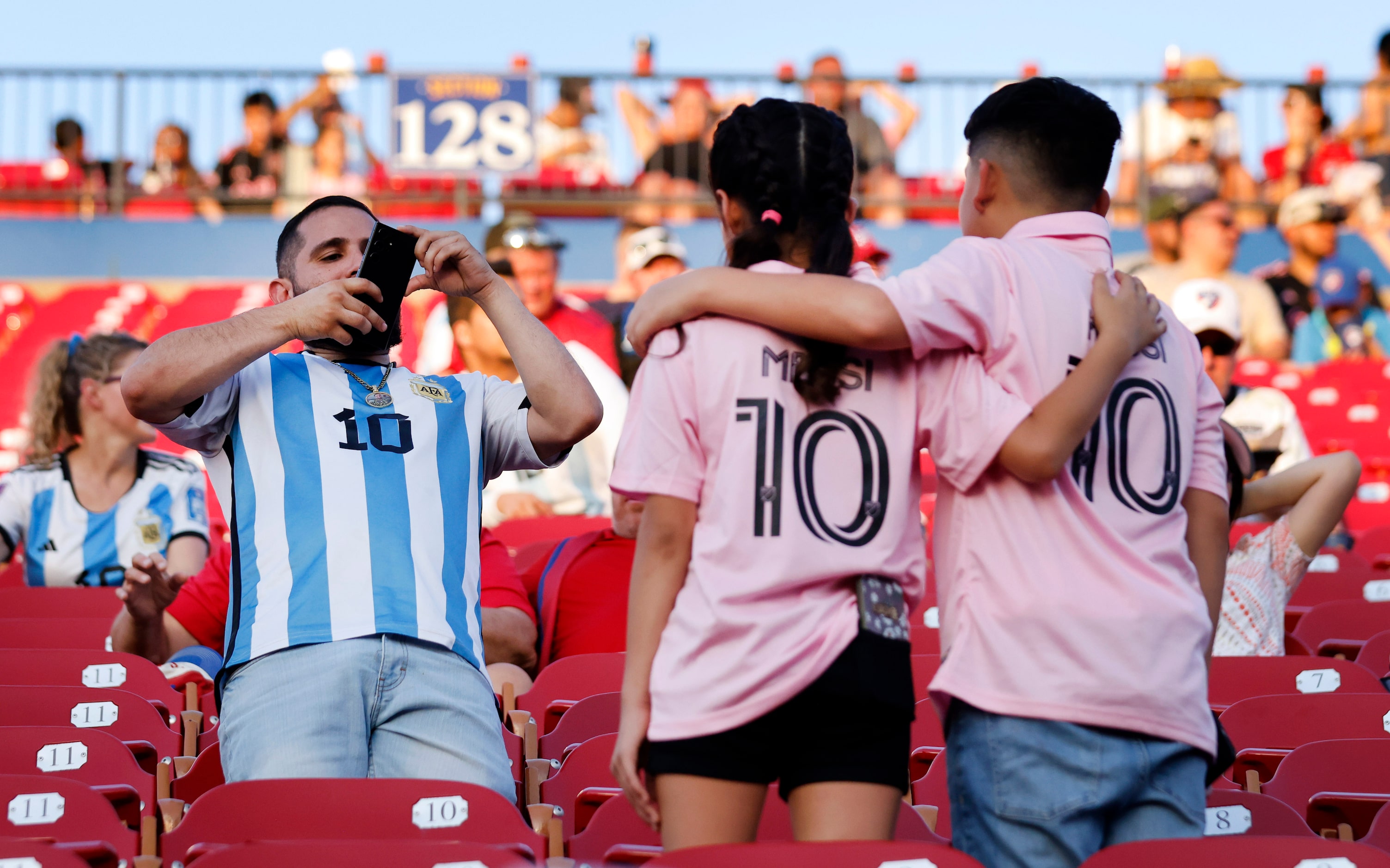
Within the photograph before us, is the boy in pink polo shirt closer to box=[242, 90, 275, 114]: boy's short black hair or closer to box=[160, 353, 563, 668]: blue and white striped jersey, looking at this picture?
box=[160, 353, 563, 668]: blue and white striped jersey

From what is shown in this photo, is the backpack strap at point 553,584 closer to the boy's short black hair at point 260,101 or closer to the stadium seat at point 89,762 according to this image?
the stadium seat at point 89,762

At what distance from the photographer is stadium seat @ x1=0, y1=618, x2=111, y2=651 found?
3.46 metres

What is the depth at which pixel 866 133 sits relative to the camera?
33.8 feet

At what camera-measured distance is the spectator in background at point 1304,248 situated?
8.62 metres

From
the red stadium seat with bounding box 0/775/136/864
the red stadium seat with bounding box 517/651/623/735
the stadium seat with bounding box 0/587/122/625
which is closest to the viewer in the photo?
the red stadium seat with bounding box 0/775/136/864

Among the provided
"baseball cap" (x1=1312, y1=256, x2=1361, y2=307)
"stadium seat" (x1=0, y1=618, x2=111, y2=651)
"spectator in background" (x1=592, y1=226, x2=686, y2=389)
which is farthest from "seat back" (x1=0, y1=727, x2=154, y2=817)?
"baseball cap" (x1=1312, y1=256, x2=1361, y2=307)

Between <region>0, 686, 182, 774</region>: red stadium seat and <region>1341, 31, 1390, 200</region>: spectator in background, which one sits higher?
<region>1341, 31, 1390, 200</region>: spectator in background

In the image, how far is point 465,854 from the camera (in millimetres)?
1692

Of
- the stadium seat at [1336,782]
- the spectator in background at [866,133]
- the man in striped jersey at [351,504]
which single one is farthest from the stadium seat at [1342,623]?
the spectator in background at [866,133]

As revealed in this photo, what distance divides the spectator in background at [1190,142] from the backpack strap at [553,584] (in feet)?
26.4

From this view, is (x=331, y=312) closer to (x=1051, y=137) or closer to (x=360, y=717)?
(x=360, y=717)

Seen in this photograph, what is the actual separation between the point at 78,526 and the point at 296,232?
2019 millimetres

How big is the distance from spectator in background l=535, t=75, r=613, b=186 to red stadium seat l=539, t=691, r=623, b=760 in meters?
8.13

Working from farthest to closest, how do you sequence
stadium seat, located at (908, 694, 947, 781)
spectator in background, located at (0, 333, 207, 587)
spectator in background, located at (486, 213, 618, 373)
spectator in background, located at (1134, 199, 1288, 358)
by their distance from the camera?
spectator in background, located at (1134, 199, 1288, 358) < spectator in background, located at (486, 213, 618, 373) < spectator in background, located at (0, 333, 207, 587) < stadium seat, located at (908, 694, 947, 781)
